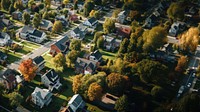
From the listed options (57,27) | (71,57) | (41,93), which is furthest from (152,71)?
(57,27)

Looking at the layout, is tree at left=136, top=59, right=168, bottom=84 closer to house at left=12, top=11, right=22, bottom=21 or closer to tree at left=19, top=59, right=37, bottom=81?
tree at left=19, top=59, right=37, bottom=81

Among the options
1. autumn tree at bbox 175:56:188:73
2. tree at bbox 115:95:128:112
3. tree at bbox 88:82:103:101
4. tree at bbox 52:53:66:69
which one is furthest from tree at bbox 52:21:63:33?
tree at bbox 115:95:128:112

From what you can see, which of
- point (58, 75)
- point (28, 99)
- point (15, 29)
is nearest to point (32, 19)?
point (15, 29)

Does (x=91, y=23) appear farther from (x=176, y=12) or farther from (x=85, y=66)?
(x=176, y=12)

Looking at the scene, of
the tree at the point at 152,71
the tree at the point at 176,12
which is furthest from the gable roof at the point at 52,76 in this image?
the tree at the point at 176,12

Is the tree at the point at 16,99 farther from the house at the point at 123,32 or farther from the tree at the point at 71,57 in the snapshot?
the house at the point at 123,32
